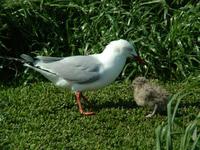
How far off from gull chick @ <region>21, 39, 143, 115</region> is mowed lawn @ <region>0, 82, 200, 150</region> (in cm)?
25

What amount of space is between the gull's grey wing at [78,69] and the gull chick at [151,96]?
0.44m

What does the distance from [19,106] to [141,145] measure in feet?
5.23

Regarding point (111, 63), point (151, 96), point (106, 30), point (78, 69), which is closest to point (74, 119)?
point (78, 69)

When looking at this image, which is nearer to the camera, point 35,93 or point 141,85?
point 141,85

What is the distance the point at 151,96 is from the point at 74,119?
0.77 metres

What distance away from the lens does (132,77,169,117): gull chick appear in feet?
20.3

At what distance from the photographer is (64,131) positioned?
5887 mm

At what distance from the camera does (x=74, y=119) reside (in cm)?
624

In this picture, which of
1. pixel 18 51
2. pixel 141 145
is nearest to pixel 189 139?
pixel 141 145

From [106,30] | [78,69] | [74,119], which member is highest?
[106,30]

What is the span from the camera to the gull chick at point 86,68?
20.7 feet

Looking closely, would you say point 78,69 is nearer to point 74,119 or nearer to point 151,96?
point 74,119

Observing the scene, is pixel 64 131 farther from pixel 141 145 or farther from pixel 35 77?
pixel 35 77

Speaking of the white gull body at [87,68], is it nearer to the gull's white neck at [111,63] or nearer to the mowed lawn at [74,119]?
the gull's white neck at [111,63]
